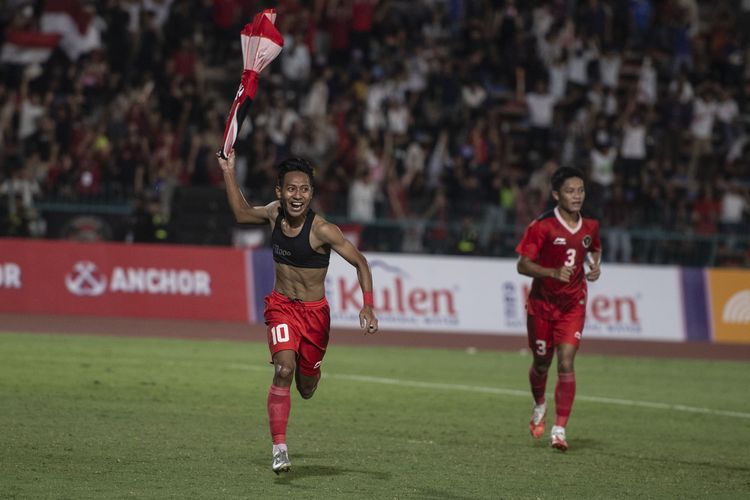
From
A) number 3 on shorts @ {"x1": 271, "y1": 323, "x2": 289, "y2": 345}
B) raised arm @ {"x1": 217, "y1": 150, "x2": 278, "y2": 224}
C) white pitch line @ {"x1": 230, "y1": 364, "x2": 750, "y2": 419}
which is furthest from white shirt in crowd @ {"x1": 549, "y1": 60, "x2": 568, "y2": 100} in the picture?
number 3 on shorts @ {"x1": 271, "y1": 323, "x2": 289, "y2": 345}

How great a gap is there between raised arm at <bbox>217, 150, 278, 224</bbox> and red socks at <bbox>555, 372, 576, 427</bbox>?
3.41m

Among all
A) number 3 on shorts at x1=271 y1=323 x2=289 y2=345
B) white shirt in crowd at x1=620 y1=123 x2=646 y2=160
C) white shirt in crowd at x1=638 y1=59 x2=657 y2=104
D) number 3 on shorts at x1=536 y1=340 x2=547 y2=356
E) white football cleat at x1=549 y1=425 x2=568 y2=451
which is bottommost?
white football cleat at x1=549 y1=425 x2=568 y2=451

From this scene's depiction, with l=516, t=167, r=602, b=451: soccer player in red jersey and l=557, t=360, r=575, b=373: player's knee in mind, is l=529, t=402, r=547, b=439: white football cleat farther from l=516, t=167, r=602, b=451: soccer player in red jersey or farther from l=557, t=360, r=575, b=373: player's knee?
l=557, t=360, r=575, b=373: player's knee

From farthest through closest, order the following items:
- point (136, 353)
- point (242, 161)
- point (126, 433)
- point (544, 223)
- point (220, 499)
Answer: point (242, 161)
point (136, 353)
point (544, 223)
point (126, 433)
point (220, 499)

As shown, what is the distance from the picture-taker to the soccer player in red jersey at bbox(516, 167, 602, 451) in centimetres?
1203

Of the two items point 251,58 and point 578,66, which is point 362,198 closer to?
point 578,66

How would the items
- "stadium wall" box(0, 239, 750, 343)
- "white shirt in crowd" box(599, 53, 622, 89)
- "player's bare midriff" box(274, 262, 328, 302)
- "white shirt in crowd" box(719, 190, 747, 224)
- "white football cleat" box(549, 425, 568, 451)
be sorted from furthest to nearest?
"white shirt in crowd" box(599, 53, 622, 89) → "white shirt in crowd" box(719, 190, 747, 224) → "stadium wall" box(0, 239, 750, 343) → "white football cleat" box(549, 425, 568, 451) → "player's bare midriff" box(274, 262, 328, 302)

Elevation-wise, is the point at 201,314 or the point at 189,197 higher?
the point at 189,197

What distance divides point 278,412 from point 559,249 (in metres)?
3.69

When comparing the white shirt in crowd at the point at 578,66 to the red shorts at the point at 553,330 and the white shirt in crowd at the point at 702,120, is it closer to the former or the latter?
the white shirt in crowd at the point at 702,120

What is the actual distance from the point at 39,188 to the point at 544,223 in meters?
13.9

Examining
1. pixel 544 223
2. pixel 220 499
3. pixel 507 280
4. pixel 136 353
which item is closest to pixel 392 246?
pixel 507 280

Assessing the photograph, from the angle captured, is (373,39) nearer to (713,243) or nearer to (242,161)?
(242,161)

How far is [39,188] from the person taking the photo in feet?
78.0
